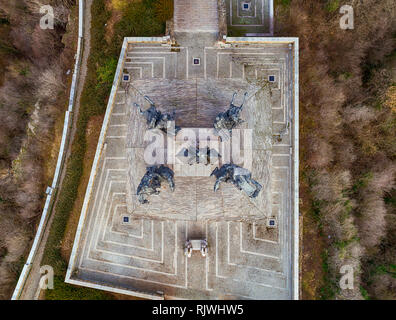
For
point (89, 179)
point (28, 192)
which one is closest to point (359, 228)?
point (89, 179)

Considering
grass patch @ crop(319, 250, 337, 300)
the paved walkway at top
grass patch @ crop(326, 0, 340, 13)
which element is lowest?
grass patch @ crop(319, 250, 337, 300)

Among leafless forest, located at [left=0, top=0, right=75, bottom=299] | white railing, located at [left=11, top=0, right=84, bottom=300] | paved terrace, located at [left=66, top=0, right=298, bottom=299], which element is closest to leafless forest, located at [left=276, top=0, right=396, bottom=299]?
paved terrace, located at [left=66, top=0, right=298, bottom=299]

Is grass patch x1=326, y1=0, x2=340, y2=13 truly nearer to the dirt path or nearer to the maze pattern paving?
the maze pattern paving

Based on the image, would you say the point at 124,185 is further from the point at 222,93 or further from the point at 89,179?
the point at 222,93
